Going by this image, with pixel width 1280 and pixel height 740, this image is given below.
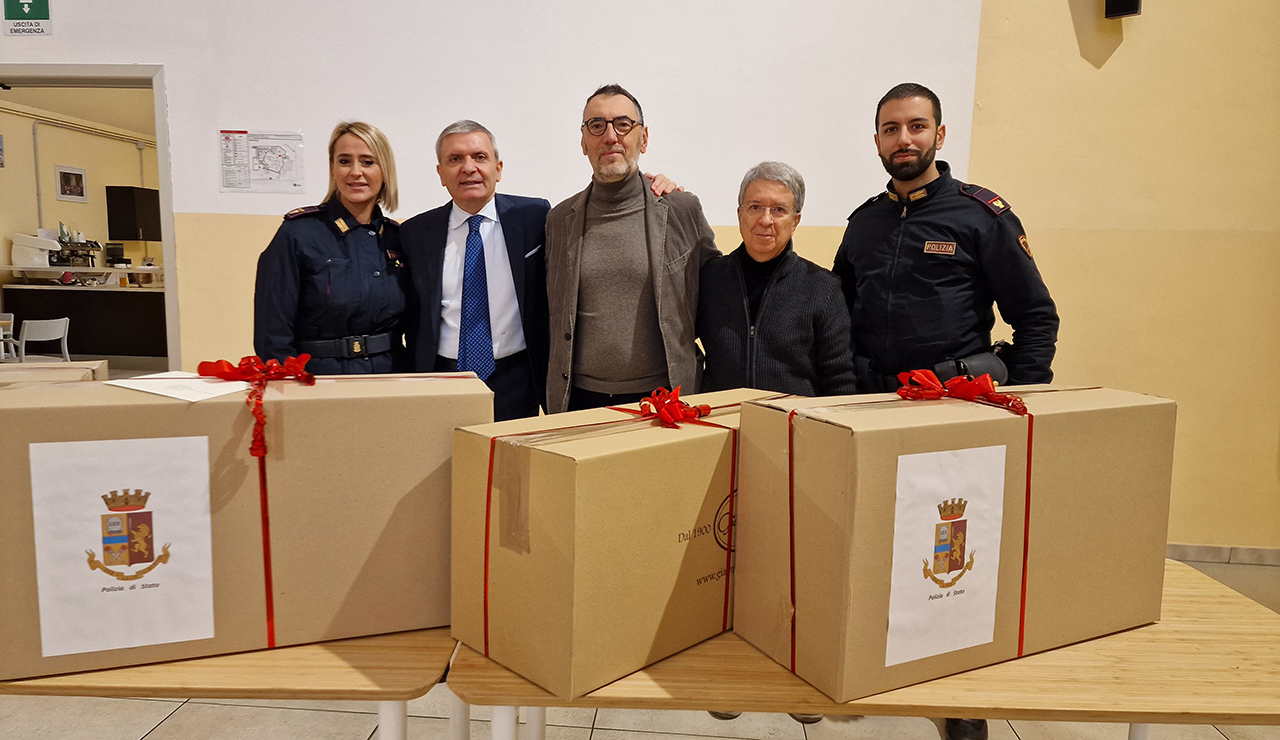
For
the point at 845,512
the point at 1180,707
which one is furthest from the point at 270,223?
the point at 1180,707

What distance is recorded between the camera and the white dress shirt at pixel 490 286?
6.77 feet

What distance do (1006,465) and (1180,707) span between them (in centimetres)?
38

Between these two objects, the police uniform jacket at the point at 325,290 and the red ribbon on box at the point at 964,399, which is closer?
the red ribbon on box at the point at 964,399

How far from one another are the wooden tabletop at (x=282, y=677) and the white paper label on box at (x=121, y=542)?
1.6 inches

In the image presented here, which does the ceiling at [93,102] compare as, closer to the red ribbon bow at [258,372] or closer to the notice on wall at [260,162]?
the notice on wall at [260,162]

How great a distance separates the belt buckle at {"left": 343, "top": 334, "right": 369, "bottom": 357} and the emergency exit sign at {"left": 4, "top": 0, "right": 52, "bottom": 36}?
2.50m

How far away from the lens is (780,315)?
1810 millimetres

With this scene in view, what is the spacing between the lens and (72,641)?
956 mm

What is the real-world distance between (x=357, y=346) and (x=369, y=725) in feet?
3.79

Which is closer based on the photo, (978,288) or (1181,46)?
(978,288)

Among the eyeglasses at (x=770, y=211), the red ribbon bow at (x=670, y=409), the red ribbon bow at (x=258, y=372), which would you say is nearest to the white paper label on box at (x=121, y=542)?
the red ribbon bow at (x=258, y=372)

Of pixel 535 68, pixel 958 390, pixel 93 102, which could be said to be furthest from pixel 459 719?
pixel 93 102

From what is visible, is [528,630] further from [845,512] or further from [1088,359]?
[1088,359]

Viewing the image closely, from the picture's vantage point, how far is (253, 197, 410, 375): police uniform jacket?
1877 millimetres
